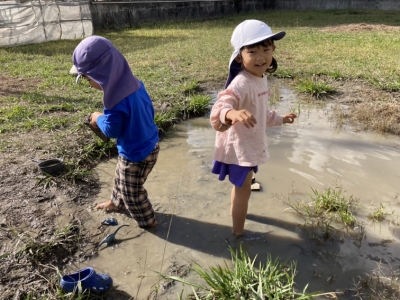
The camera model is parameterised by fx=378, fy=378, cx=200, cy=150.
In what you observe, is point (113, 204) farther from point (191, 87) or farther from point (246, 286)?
point (191, 87)

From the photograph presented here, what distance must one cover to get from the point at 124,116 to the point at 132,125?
0.08 m

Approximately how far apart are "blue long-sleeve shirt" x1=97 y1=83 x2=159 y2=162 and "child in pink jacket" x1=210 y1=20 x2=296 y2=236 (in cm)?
52

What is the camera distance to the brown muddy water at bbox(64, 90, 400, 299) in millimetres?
2555

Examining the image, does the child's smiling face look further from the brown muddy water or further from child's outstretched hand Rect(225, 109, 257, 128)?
the brown muddy water

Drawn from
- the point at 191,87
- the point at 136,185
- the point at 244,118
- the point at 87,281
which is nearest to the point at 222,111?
the point at 244,118

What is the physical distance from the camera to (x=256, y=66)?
2400 mm

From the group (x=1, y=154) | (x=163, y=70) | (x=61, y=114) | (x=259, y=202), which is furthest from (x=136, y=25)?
(x=259, y=202)

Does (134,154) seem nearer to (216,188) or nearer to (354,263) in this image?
(216,188)

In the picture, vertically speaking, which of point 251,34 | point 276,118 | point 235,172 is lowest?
point 235,172

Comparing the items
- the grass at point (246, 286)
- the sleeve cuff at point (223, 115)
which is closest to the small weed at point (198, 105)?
the sleeve cuff at point (223, 115)

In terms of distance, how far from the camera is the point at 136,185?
2818 millimetres

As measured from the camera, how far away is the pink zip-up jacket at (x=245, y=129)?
2.43 m

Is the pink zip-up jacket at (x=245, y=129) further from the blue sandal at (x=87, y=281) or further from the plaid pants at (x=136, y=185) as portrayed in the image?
the blue sandal at (x=87, y=281)

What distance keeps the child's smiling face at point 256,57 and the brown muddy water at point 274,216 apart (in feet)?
4.21
